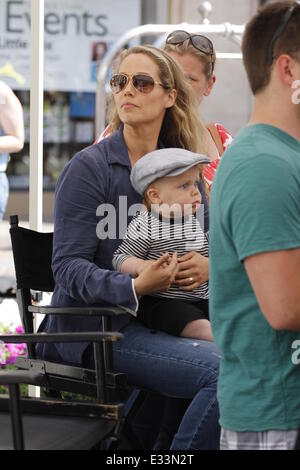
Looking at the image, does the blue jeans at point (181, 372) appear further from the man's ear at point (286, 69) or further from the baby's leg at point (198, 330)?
the man's ear at point (286, 69)

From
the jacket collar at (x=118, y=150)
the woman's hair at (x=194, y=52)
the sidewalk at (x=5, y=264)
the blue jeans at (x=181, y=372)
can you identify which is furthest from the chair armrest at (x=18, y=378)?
the sidewalk at (x=5, y=264)

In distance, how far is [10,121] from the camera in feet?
15.6

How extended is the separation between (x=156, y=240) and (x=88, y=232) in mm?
214

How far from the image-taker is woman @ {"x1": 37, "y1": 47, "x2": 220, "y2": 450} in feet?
9.73

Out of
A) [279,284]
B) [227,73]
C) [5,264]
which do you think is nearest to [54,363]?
[279,284]

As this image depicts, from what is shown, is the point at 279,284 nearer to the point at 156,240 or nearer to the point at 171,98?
the point at 156,240

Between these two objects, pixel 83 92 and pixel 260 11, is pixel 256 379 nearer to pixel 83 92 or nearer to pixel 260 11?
pixel 260 11

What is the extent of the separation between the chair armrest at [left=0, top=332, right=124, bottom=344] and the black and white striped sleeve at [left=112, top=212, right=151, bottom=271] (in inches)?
15.0

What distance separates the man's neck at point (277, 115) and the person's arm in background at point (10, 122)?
281 cm

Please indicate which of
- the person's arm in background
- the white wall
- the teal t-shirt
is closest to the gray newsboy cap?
the teal t-shirt

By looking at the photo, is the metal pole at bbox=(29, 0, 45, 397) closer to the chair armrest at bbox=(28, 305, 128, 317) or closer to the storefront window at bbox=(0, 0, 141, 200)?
the chair armrest at bbox=(28, 305, 128, 317)

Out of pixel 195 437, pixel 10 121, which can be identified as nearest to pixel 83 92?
pixel 10 121

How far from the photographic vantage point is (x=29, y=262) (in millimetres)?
3514

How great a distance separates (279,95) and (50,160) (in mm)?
7488
